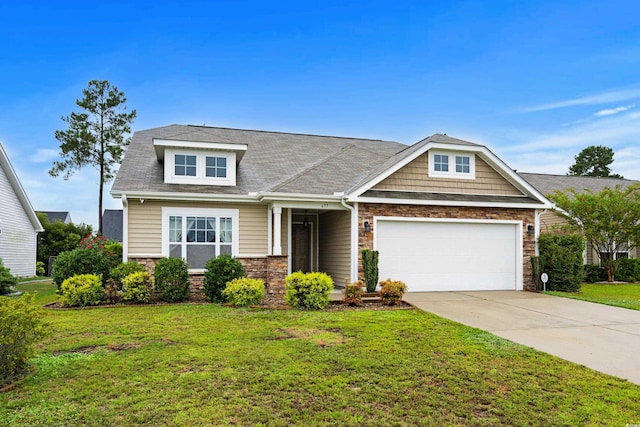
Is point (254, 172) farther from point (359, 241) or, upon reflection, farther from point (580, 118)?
point (580, 118)

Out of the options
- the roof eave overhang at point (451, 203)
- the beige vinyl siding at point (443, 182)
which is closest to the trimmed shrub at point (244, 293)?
the roof eave overhang at point (451, 203)

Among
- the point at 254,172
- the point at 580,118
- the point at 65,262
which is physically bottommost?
the point at 65,262

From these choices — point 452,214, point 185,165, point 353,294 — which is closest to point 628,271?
point 452,214

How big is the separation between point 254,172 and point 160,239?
3.93 m

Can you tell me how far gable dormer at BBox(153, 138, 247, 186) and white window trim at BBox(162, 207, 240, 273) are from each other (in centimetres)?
94

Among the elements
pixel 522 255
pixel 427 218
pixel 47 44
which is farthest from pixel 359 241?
pixel 47 44

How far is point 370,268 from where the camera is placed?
1231 cm

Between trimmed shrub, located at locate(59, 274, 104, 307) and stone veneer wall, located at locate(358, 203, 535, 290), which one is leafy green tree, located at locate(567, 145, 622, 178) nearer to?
stone veneer wall, located at locate(358, 203, 535, 290)

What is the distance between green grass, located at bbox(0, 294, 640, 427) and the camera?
4273 millimetres

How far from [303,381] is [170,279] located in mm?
6995

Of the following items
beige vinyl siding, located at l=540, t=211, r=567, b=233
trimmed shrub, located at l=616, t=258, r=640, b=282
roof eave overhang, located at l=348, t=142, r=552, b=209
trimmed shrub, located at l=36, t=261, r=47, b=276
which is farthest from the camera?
trimmed shrub, located at l=36, t=261, r=47, b=276

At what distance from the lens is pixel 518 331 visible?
26.8ft

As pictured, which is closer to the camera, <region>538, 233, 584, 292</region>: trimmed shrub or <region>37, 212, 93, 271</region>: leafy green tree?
<region>538, 233, 584, 292</region>: trimmed shrub

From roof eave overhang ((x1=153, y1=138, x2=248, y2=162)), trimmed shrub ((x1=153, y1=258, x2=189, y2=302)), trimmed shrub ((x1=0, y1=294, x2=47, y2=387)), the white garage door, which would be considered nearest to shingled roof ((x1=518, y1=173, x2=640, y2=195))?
the white garage door
